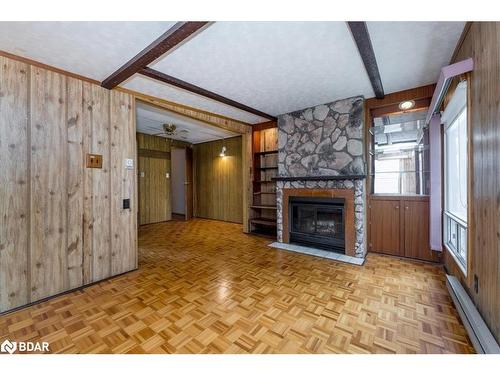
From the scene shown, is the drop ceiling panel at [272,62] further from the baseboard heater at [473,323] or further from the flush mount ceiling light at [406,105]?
the baseboard heater at [473,323]

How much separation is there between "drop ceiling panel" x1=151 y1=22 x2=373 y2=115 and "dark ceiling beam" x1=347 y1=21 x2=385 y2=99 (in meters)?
0.09

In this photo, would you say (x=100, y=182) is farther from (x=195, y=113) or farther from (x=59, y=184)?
(x=195, y=113)

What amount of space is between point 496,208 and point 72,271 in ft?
11.5

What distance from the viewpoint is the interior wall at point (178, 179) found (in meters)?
6.51

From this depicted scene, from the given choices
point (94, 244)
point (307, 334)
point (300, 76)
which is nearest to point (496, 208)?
point (307, 334)

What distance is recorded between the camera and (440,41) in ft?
6.06

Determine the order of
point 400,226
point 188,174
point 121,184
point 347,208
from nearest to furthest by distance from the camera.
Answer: point 121,184
point 400,226
point 347,208
point 188,174

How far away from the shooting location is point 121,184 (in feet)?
8.58

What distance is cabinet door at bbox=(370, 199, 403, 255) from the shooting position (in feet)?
10.1

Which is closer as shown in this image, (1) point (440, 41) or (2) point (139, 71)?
(1) point (440, 41)

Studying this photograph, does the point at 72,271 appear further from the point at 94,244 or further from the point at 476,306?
the point at 476,306

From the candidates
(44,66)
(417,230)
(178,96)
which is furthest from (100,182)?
(417,230)

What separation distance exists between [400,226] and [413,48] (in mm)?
2246

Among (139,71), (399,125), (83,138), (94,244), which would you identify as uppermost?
(139,71)
